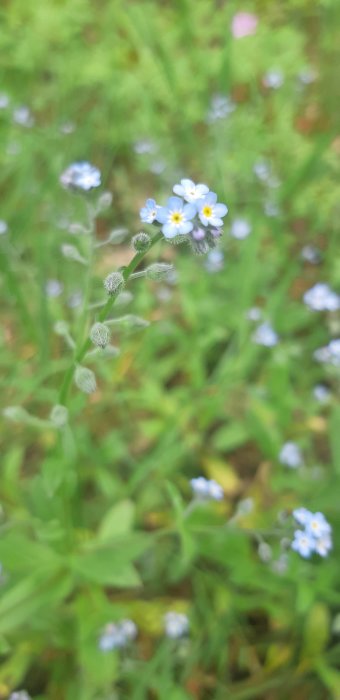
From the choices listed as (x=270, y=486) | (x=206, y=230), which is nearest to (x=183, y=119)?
(x=270, y=486)

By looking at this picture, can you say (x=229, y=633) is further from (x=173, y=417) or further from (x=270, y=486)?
(x=173, y=417)

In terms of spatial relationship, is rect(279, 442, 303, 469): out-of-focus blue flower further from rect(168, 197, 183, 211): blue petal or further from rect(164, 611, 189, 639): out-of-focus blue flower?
rect(168, 197, 183, 211): blue petal

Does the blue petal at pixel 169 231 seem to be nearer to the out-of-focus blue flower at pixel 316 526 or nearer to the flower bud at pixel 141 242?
the flower bud at pixel 141 242

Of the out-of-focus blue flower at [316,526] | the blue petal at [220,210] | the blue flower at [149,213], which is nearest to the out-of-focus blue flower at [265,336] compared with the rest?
the out-of-focus blue flower at [316,526]

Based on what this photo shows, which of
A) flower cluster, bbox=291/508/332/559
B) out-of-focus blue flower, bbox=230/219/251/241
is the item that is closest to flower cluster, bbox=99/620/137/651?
flower cluster, bbox=291/508/332/559

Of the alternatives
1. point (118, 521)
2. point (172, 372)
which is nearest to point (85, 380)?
point (118, 521)

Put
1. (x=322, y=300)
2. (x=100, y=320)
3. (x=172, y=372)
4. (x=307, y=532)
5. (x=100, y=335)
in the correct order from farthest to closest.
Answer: (x=172, y=372) < (x=322, y=300) < (x=307, y=532) < (x=100, y=320) < (x=100, y=335)

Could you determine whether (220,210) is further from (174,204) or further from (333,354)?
(333,354)
